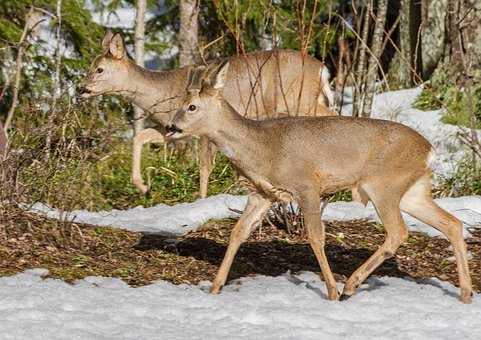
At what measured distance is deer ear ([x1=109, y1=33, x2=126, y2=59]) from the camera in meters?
11.6

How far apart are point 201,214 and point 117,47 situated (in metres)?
2.66

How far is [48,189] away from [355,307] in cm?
285

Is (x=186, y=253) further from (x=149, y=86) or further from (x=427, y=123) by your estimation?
(x=427, y=123)

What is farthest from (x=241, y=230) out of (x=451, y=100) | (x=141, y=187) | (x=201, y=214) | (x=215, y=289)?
(x=451, y=100)

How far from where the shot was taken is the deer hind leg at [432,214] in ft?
25.0

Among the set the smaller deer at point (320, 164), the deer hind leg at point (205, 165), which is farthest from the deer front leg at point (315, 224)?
the deer hind leg at point (205, 165)

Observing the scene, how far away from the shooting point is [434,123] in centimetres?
1455

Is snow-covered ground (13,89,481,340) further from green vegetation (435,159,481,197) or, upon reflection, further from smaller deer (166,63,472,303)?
green vegetation (435,159,481,197)

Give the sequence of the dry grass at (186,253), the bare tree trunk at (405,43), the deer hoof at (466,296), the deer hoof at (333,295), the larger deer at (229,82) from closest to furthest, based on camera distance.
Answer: the deer hoof at (333,295) → the deer hoof at (466,296) → the dry grass at (186,253) → the larger deer at (229,82) → the bare tree trunk at (405,43)

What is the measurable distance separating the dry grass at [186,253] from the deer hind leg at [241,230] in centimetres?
34

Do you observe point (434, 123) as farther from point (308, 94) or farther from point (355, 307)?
point (355, 307)

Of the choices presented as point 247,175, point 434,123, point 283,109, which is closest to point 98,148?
point 247,175

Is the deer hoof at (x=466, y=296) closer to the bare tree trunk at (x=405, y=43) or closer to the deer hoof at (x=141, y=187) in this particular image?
the deer hoof at (x=141, y=187)

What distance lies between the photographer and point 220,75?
301 inches
